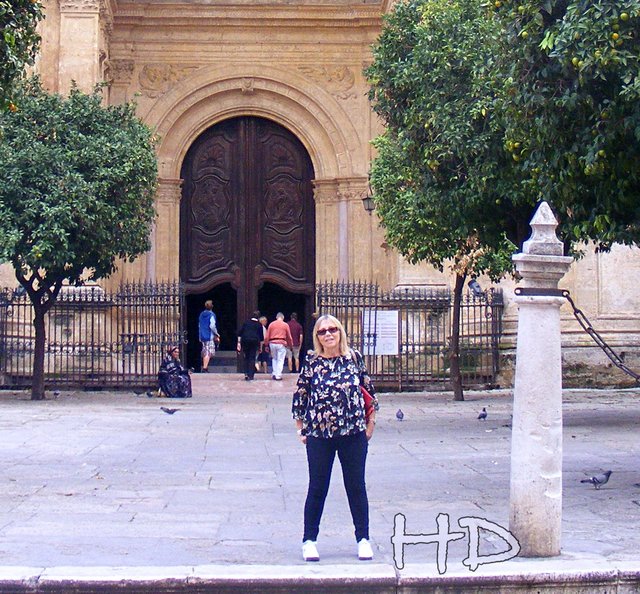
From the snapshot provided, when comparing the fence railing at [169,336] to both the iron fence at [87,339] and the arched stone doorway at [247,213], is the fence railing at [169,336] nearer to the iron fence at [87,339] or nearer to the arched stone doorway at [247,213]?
the iron fence at [87,339]

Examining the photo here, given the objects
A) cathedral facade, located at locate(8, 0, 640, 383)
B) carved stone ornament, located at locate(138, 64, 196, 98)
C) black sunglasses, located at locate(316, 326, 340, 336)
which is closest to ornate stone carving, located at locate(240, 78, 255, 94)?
cathedral facade, located at locate(8, 0, 640, 383)

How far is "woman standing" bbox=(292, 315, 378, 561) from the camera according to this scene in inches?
238

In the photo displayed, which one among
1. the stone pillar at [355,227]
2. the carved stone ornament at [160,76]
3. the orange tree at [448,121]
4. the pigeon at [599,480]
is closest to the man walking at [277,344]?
the stone pillar at [355,227]

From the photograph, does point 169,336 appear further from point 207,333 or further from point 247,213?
point 247,213

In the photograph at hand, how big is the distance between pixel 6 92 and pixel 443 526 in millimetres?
4338

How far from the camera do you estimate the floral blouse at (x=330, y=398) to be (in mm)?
6047

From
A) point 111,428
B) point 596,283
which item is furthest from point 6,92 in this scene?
point 596,283

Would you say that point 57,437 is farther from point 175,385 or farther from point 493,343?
point 493,343

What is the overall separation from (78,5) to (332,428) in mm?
15895

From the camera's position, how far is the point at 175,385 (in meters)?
18.2

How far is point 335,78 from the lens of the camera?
77.5ft

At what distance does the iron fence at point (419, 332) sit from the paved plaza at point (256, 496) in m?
4.01

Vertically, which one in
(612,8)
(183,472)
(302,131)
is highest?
(302,131)

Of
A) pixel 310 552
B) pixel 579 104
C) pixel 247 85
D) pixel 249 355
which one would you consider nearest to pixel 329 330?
pixel 310 552
